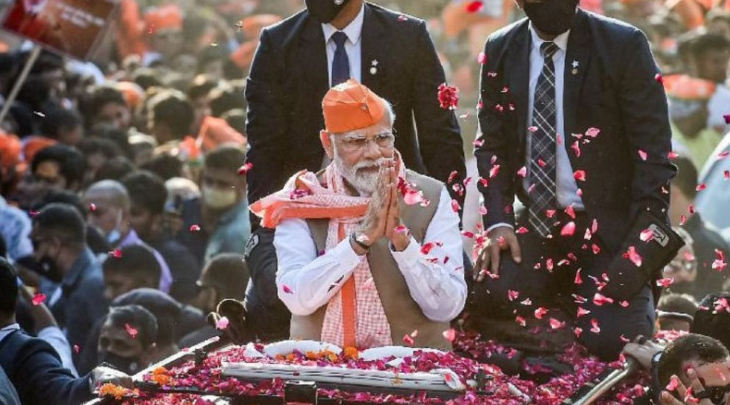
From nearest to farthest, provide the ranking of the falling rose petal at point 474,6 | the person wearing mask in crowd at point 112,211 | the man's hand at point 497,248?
the man's hand at point 497,248 → the person wearing mask in crowd at point 112,211 → the falling rose petal at point 474,6

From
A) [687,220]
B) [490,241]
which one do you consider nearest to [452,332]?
[490,241]

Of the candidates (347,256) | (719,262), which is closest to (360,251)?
(347,256)

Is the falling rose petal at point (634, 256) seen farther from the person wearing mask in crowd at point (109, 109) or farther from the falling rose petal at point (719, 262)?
the person wearing mask in crowd at point (109, 109)

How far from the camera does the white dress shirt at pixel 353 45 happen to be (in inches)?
437

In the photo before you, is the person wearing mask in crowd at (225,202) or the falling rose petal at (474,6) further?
the falling rose petal at (474,6)

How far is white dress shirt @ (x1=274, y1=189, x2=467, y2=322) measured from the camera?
384 inches

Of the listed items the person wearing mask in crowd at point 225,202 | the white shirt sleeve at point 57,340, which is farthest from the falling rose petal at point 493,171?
the person wearing mask in crowd at point 225,202

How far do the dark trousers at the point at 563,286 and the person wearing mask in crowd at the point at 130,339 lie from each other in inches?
89.4

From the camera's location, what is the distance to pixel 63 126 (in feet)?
64.9

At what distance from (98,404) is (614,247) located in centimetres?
297

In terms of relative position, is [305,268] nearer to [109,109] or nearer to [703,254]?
[703,254]

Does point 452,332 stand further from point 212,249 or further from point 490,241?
point 212,249

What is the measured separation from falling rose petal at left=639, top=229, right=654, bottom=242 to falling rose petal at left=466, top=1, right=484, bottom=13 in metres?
9.92

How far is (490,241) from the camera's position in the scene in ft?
35.6
